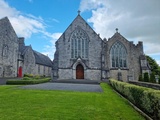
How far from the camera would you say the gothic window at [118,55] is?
30.0 metres

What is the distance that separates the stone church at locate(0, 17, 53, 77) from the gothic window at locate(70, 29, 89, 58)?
44.3ft

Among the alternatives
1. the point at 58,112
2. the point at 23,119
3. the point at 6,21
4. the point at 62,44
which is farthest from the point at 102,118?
the point at 6,21

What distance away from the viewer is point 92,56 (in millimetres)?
28938

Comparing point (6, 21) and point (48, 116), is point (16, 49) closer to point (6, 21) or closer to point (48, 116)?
point (6, 21)

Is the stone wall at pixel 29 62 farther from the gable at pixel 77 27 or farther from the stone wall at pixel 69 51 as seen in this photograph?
the gable at pixel 77 27

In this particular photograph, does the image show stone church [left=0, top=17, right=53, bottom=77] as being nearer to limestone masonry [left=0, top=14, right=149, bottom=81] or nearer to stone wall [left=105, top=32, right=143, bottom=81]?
limestone masonry [left=0, top=14, right=149, bottom=81]

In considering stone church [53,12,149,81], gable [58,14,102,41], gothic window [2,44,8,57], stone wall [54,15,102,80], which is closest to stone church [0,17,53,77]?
gothic window [2,44,8,57]

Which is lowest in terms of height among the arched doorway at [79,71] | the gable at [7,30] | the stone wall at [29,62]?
the arched doorway at [79,71]

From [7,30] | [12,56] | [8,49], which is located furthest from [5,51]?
[7,30]

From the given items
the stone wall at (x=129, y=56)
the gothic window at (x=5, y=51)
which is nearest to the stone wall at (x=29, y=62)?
the gothic window at (x=5, y=51)

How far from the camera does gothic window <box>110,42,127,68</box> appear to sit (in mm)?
29953

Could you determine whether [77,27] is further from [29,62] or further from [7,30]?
[29,62]

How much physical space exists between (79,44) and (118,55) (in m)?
8.23

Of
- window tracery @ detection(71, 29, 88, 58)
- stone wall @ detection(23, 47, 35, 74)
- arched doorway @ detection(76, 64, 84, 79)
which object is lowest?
arched doorway @ detection(76, 64, 84, 79)
